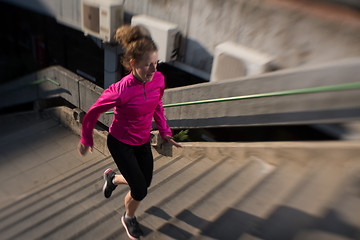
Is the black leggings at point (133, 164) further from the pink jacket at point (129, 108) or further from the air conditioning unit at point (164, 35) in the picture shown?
the air conditioning unit at point (164, 35)

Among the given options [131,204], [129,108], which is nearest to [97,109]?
[129,108]

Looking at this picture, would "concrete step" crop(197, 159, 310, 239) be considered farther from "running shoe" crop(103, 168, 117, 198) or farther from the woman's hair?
the woman's hair

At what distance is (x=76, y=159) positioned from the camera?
625 cm

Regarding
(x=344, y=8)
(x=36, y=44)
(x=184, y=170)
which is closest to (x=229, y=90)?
(x=184, y=170)

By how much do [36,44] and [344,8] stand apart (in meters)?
10.8

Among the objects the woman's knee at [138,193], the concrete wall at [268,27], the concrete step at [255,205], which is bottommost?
the concrete step at [255,205]

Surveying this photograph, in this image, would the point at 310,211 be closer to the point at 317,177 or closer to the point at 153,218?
the point at 317,177

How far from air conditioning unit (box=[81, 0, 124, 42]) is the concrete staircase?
3.86m

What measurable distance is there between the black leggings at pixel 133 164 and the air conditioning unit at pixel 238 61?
2703mm

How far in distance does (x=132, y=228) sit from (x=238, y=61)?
3311 millimetres

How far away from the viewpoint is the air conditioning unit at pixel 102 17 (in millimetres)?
7023

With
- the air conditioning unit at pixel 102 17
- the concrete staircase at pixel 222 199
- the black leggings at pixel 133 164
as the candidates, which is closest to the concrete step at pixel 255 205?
the concrete staircase at pixel 222 199

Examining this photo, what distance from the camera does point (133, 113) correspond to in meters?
2.76

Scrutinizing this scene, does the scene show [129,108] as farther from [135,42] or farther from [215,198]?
[215,198]
